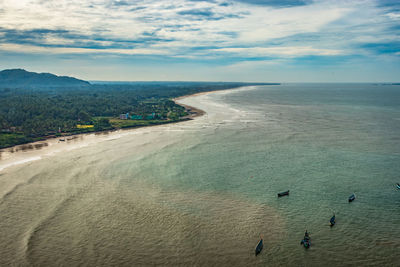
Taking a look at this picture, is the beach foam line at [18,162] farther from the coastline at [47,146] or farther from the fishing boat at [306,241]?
the fishing boat at [306,241]

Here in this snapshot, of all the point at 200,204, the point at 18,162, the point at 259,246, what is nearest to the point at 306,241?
the point at 259,246

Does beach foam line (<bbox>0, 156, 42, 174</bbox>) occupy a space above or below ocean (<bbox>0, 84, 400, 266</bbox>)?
above

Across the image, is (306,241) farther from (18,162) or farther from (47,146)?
(47,146)

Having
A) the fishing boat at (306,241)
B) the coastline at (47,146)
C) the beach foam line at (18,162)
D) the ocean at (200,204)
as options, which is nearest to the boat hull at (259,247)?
the ocean at (200,204)

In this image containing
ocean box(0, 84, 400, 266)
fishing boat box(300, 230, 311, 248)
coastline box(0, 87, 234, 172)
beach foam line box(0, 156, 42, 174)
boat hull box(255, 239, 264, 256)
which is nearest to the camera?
boat hull box(255, 239, 264, 256)

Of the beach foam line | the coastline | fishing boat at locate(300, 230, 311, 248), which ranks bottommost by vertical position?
fishing boat at locate(300, 230, 311, 248)

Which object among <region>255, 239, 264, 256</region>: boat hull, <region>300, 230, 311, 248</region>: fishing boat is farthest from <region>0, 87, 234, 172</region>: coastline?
<region>300, 230, 311, 248</region>: fishing boat

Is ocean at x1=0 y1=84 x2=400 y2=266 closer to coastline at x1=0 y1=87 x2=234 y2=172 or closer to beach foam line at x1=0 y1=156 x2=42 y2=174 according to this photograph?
A: beach foam line at x1=0 y1=156 x2=42 y2=174

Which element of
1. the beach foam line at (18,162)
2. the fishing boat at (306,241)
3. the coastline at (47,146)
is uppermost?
the coastline at (47,146)
